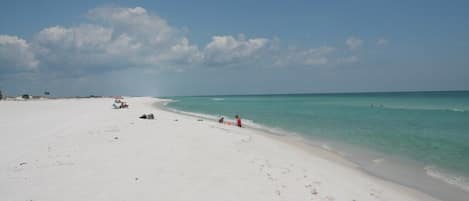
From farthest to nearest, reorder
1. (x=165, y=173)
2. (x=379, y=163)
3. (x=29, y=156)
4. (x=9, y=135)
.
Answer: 1. (x=9, y=135)
2. (x=379, y=163)
3. (x=29, y=156)
4. (x=165, y=173)

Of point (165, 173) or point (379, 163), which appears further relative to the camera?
point (379, 163)

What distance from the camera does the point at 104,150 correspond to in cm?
1005

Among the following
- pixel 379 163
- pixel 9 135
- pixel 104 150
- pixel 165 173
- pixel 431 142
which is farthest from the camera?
pixel 431 142

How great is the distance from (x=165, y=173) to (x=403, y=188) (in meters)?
6.66

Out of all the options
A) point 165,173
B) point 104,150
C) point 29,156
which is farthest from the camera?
point 104,150

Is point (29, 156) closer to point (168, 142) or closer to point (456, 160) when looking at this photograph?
point (168, 142)

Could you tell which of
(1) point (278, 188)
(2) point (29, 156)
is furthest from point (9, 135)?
(1) point (278, 188)

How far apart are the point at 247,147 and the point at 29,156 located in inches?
302

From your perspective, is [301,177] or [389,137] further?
[389,137]

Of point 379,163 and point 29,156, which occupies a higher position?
point 29,156

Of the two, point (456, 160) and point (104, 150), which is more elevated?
point (104, 150)

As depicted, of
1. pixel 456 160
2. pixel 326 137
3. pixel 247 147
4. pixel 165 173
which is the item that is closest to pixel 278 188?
pixel 165 173

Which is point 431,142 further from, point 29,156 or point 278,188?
point 29,156

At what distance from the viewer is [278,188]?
6746 mm
